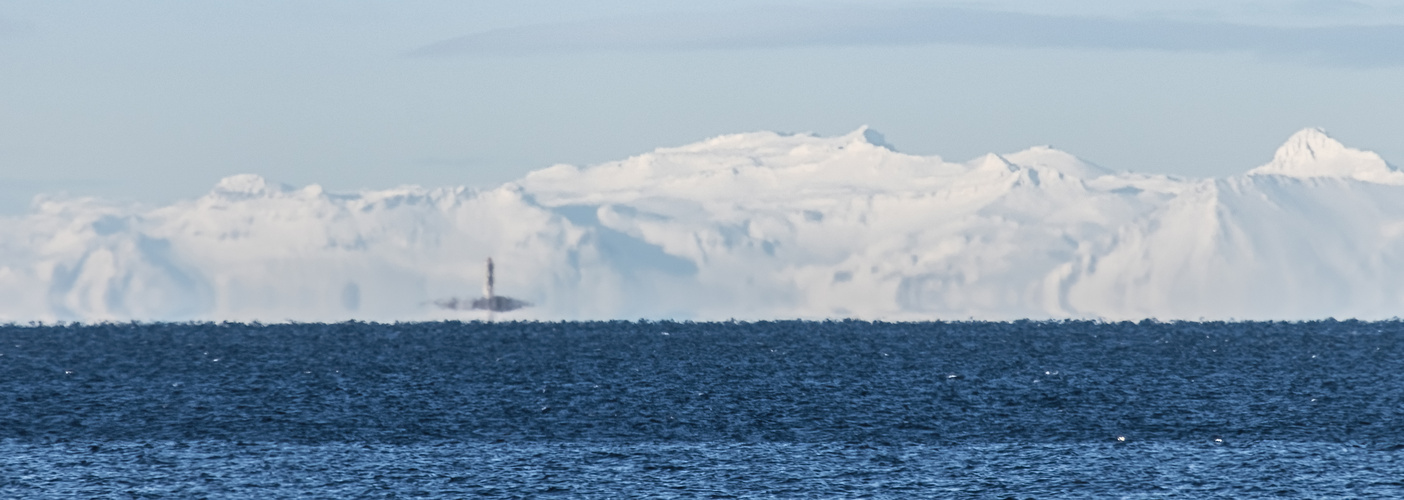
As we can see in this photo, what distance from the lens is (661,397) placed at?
8612cm

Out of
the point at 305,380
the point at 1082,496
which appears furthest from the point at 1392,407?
the point at 305,380

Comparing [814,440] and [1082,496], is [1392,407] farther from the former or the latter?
→ [1082,496]

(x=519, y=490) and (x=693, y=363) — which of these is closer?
(x=519, y=490)

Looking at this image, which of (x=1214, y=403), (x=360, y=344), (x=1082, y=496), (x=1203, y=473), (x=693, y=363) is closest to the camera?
(x=1082, y=496)

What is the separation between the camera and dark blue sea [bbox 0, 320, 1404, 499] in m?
51.5

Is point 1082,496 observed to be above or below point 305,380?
below

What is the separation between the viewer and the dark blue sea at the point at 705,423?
51.5m

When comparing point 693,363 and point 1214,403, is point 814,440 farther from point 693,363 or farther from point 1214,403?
point 693,363

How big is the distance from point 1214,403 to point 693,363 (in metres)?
42.9

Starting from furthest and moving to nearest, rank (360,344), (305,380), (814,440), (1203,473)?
(360,344), (305,380), (814,440), (1203,473)

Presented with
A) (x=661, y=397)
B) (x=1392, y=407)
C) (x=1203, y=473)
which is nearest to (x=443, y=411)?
(x=661, y=397)

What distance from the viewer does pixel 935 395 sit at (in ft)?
284

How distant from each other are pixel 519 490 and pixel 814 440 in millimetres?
17188

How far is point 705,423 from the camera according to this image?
71.0 meters
